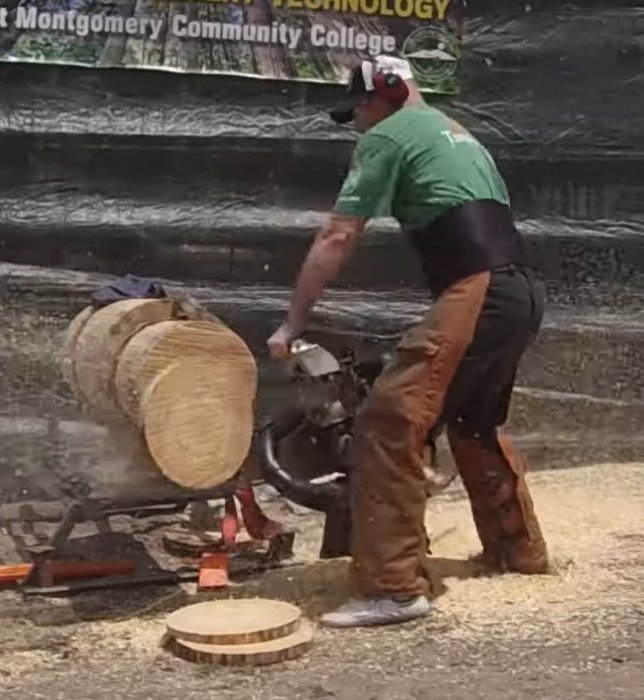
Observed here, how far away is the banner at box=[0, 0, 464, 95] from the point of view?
6898mm

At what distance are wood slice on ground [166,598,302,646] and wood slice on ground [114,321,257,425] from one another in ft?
2.42

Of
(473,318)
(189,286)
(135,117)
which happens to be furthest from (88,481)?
(473,318)

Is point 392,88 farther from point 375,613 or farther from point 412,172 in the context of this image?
point 375,613

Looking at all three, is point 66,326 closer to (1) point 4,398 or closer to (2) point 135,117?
(1) point 4,398

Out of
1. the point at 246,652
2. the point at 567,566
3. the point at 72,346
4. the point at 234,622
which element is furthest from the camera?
the point at 72,346

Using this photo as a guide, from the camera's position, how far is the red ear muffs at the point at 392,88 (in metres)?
5.61

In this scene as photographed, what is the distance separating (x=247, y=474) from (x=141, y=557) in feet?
1.84

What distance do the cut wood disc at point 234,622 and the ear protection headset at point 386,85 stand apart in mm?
1806

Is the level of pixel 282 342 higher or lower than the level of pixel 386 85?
lower

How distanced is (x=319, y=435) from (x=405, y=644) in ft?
3.46

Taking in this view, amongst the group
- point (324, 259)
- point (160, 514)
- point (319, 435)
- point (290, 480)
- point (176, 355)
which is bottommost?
point (160, 514)

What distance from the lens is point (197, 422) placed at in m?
5.66

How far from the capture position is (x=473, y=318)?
549cm

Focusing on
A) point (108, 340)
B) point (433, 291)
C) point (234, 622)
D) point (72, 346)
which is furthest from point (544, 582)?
point (72, 346)
